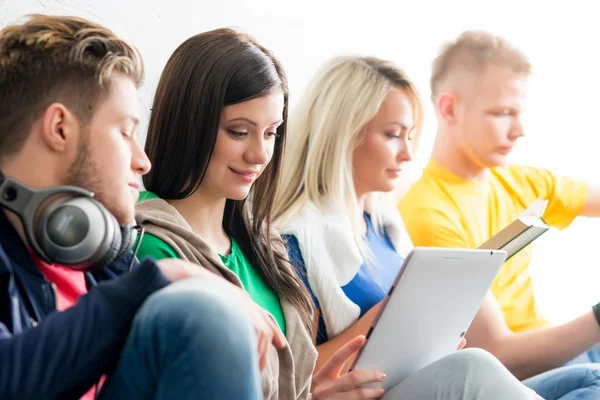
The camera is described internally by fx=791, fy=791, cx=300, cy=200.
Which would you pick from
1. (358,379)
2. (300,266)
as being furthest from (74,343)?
(300,266)

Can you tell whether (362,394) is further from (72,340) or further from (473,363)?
(72,340)

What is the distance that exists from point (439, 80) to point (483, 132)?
0.75 feet

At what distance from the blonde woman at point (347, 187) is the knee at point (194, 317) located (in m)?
0.85

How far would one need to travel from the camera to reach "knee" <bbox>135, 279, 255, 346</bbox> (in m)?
0.72

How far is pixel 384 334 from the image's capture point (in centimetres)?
126

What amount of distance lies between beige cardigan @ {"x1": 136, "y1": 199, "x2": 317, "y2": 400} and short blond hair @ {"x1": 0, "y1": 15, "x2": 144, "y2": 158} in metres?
0.36

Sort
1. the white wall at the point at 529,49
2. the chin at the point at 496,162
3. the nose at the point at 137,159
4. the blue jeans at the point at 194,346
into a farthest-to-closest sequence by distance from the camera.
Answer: the chin at the point at 496,162 → the white wall at the point at 529,49 → the nose at the point at 137,159 → the blue jeans at the point at 194,346

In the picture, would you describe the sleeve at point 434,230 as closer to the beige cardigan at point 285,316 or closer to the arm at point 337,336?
the arm at point 337,336

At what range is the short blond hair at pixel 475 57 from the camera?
2.19 metres

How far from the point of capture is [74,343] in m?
0.74

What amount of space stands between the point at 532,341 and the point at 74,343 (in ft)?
4.27

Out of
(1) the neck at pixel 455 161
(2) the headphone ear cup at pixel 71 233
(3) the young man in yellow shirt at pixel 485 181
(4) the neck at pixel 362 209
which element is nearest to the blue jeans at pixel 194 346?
(2) the headphone ear cup at pixel 71 233

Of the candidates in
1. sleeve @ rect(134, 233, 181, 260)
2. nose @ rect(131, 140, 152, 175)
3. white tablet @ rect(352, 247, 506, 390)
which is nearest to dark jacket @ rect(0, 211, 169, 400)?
nose @ rect(131, 140, 152, 175)

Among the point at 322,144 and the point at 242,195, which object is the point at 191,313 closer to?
A: the point at 242,195
